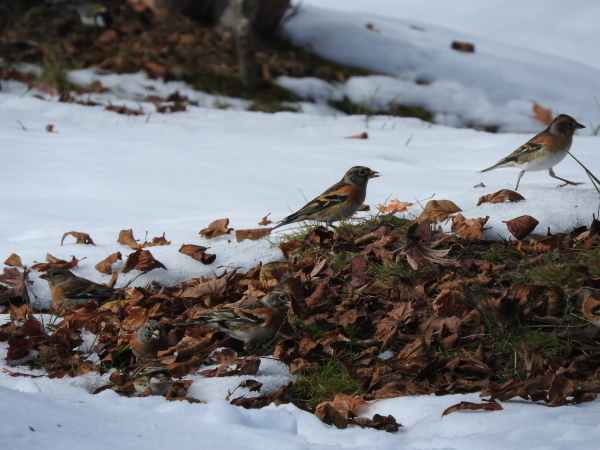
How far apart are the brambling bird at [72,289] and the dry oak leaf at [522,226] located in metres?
2.74

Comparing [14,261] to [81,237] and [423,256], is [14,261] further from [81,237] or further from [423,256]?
[423,256]

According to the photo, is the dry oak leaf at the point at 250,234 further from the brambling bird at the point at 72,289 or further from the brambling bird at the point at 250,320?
the brambling bird at the point at 250,320

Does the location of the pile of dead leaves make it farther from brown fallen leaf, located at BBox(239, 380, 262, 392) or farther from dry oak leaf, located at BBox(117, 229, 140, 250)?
dry oak leaf, located at BBox(117, 229, 140, 250)

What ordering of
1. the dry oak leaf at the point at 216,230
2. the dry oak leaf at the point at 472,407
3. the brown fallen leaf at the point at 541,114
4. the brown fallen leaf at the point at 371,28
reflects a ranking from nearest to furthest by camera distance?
the dry oak leaf at the point at 472,407 < the dry oak leaf at the point at 216,230 < the brown fallen leaf at the point at 541,114 < the brown fallen leaf at the point at 371,28

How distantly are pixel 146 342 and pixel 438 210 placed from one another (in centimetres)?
234

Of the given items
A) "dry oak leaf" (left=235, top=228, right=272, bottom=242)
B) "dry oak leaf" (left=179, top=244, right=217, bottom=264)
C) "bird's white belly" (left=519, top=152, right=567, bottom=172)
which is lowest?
"dry oak leaf" (left=179, top=244, right=217, bottom=264)

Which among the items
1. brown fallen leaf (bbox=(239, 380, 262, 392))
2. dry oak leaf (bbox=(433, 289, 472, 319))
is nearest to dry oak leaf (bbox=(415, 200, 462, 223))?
dry oak leaf (bbox=(433, 289, 472, 319))

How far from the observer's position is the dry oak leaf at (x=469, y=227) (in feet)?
15.4

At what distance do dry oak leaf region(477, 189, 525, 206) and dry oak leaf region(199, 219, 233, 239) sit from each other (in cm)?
192

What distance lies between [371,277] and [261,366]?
3.29 feet

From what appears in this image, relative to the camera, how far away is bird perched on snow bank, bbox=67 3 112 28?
1227 centimetres

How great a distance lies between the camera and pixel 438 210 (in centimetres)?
510

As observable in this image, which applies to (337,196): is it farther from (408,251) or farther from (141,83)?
(141,83)

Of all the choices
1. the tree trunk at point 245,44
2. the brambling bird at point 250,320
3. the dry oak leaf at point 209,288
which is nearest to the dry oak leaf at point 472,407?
the brambling bird at point 250,320
